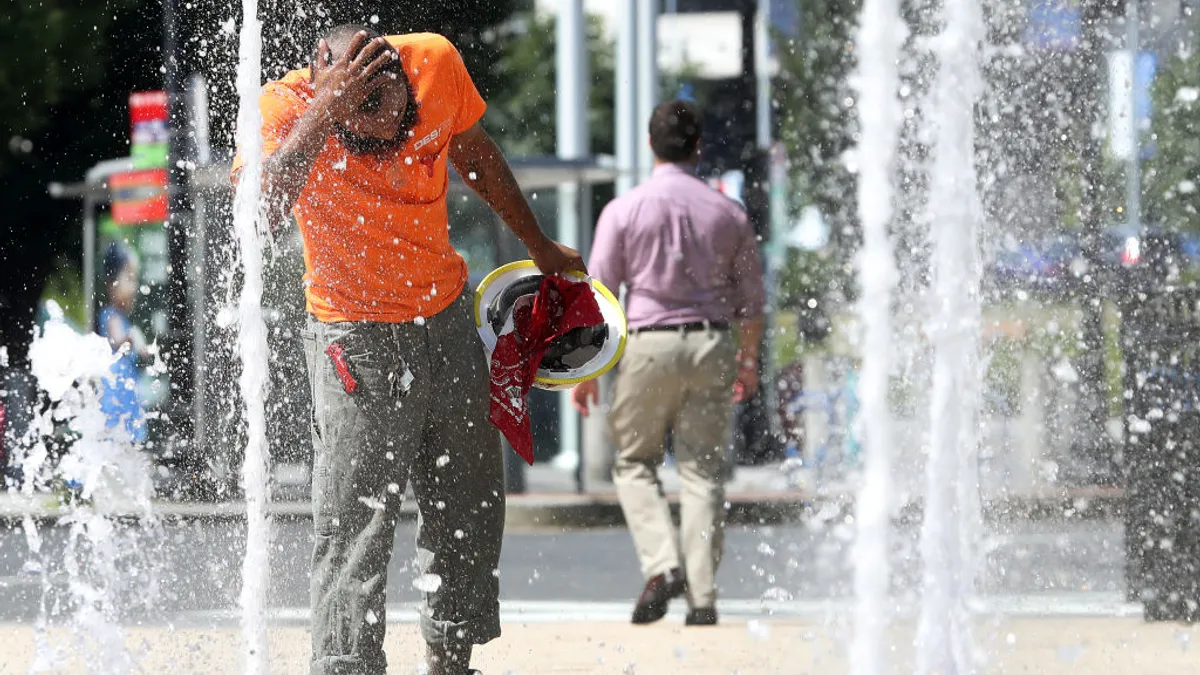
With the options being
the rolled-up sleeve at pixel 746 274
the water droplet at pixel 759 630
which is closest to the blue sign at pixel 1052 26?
the rolled-up sleeve at pixel 746 274

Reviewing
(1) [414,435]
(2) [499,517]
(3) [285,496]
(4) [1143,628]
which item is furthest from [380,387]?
(4) [1143,628]

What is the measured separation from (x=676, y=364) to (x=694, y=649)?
108 centimetres

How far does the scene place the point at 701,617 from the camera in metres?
6.21

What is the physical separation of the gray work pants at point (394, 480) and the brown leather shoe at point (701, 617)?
204cm

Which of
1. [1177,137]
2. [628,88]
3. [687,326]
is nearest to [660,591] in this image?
[687,326]

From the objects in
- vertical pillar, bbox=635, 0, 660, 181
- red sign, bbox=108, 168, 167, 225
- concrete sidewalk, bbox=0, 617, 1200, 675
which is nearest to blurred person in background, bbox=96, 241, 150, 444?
red sign, bbox=108, 168, 167, 225

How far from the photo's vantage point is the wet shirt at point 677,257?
6328mm

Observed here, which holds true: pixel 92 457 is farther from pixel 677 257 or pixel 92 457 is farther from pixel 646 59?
pixel 646 59

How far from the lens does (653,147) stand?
6.55 metres

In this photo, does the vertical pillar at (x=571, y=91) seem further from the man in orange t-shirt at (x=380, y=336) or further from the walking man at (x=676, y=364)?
the man in orange t-shirt at (x=380, y=336)

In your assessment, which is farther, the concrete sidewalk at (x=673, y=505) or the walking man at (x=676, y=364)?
A: the concrete sidewalk at (x=673, y=505)

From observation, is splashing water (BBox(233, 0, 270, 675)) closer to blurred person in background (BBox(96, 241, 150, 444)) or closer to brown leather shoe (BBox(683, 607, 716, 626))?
brown leather shoe (BBox(683, 607, 716, 626))

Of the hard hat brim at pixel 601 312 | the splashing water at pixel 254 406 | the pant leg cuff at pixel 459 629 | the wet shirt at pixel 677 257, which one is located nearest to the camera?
the pant leg cuff at pixel 459 629

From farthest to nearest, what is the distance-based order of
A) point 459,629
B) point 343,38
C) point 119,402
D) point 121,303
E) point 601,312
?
point 121,303 < point 119,402 < point 601,312 < point 459,629 < point 343,38
